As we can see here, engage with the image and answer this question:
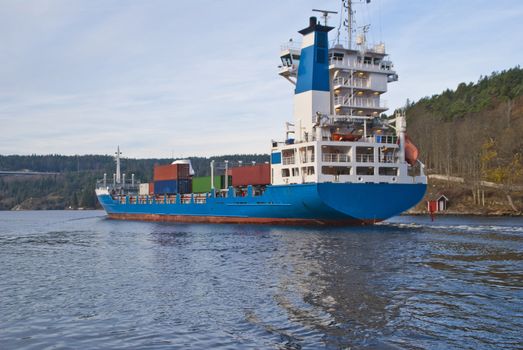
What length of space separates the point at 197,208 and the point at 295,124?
15924 mm

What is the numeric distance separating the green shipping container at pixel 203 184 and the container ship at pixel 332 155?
117 inches

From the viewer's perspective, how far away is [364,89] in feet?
153

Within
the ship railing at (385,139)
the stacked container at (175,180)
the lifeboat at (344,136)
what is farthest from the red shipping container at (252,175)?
the stacked container at (175,180)

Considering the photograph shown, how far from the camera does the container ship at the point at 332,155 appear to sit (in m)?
40.7

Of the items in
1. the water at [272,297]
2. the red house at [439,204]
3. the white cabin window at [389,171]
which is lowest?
the water at [272,297]

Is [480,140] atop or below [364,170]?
atop

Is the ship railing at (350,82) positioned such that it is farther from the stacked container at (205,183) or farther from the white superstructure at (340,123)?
the stacked container at (205,183)

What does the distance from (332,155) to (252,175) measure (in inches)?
394

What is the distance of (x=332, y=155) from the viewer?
42125 millimetres

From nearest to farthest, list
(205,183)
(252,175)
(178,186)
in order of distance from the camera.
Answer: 1. (252,175)
2. (205,183)
3. (178,186)

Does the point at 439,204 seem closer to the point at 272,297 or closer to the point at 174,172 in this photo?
the point at 174,172

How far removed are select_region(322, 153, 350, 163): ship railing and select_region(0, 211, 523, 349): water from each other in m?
12.6

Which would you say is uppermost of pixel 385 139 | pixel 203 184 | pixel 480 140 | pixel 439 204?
pixel 480 140

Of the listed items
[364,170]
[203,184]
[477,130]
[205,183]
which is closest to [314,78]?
[364,170]
